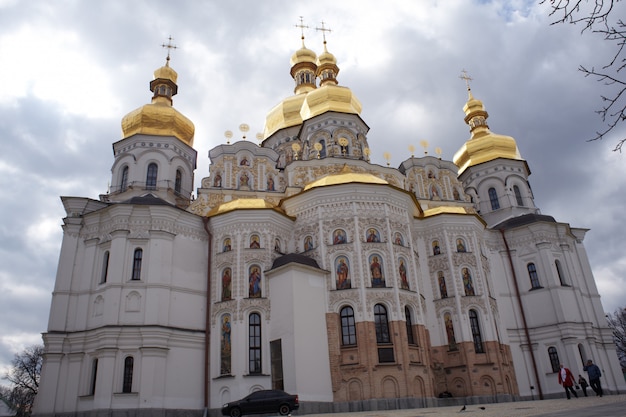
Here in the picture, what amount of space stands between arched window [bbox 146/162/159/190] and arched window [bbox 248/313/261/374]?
11.3 m

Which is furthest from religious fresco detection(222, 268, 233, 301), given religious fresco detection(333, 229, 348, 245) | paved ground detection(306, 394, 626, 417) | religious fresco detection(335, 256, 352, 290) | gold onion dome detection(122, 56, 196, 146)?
gold onion dome detection(122, 56, 196, 146)

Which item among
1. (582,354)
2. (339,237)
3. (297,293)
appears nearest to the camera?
(297,293)

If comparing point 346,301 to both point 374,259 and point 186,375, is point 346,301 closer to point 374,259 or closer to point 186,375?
point 374,259

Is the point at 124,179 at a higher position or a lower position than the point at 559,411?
higher

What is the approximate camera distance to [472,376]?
22.0 meters

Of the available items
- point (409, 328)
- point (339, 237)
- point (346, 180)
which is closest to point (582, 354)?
point (409, 328)

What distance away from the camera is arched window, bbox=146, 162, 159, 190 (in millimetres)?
28250

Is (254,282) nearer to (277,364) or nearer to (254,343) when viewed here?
(254,343)

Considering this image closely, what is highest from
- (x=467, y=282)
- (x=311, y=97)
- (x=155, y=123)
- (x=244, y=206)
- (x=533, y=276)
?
(x=311, y=97)

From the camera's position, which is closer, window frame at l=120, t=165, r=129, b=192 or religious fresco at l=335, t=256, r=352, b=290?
religious fresco at l=335, t=256, r=352, b=290

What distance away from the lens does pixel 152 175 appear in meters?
28.5

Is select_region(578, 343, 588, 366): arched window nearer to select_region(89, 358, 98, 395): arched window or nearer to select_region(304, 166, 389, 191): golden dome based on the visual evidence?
select_region(304, 166, 389, 191): golden dome

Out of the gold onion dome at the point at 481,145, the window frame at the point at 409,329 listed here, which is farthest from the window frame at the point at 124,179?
the gold onion dome at the point at 481,145

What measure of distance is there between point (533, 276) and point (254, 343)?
16.2 metres
